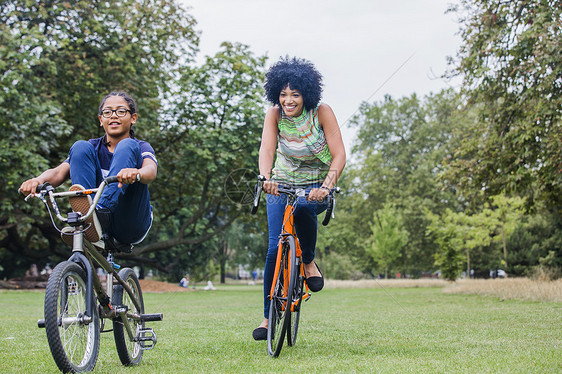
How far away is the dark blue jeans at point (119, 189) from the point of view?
3580 millimetres

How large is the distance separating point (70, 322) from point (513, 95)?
12.3 meters

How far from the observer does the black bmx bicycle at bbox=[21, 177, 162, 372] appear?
117 inches

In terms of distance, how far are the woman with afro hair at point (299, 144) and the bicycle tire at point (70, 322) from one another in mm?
1582

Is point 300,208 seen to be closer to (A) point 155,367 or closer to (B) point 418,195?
(A) point 155,367

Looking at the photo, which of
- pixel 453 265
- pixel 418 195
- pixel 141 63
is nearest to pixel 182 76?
pixel 141 63

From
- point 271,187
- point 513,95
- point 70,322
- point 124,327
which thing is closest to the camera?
point 70,322

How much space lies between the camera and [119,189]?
361 cm

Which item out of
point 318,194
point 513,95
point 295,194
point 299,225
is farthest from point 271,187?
point 513,95

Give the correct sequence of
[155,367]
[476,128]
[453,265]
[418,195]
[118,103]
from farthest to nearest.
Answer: [418,195]
[453,265]
[476,128]
[118,103]
[155,367]

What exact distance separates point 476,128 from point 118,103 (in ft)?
38.9

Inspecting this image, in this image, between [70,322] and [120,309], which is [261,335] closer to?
[120,309]

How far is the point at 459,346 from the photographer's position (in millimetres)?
4625

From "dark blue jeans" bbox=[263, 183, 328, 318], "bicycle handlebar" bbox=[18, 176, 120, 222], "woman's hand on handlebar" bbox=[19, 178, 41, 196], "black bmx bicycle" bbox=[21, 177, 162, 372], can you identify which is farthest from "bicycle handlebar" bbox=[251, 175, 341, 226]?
"woman's hand on handlebar" bbox=[19, 178, 41, 196]

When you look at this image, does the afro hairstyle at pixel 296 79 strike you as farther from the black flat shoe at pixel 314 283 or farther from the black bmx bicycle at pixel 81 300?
the black bmx bicycle at pixel 81 300
